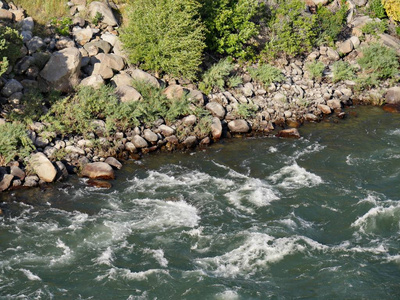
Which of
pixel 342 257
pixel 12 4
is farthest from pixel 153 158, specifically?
pixel 12 4

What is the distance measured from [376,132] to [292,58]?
911 cm


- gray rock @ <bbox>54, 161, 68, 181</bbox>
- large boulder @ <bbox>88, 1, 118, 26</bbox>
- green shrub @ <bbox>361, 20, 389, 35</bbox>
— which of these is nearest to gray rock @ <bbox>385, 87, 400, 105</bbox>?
green shrub @ <bbox>361, 20, 389, 35</bbox>

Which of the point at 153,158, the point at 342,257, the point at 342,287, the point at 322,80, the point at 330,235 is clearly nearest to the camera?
the point at 342,287

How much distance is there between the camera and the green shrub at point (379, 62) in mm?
33469

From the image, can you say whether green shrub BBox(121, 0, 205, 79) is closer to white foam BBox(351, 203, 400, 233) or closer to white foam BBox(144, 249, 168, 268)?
white foam BBox(351, 203, 400, 233)

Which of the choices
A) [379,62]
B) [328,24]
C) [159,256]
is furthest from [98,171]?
[328,24]

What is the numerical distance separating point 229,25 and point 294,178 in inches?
506

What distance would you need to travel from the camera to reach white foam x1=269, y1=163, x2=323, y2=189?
21562 millimetres

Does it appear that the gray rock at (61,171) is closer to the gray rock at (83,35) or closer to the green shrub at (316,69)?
the gray rock at (83,35)

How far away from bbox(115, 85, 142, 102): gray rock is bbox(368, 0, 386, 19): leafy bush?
22429 millimetres

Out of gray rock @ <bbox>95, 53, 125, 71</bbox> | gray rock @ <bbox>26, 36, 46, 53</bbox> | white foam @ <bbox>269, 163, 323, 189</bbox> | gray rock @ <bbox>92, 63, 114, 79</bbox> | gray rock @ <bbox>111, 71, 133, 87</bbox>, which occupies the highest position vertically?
gray rock @ <bbox>26, 36, 46, 53</bbox>

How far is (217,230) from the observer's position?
59.6ft

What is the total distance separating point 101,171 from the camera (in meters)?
21.9

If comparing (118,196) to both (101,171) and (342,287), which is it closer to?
(101,171)
